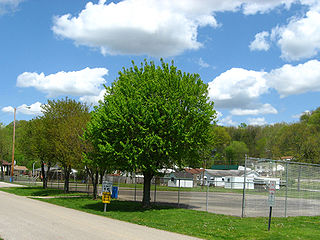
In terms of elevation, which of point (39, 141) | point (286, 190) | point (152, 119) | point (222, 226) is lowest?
point (222, 226)

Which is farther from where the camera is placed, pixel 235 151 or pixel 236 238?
pixel 235 151

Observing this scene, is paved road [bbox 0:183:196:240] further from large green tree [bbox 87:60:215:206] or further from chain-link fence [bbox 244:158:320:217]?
chain-link fence [bbox 244:158:320:217]

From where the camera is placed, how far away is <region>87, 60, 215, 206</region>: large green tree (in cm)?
2008

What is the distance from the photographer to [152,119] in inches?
782

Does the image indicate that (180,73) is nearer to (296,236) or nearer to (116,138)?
(116,138)

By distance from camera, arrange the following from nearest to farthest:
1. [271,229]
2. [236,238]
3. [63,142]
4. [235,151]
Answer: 1. [236,238]
2. [271,229]
3. [63,142]
4. [235,151]

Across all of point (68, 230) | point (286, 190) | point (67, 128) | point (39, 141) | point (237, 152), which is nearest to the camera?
point (68, 230)

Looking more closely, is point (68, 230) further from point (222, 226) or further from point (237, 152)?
point (237, 152)

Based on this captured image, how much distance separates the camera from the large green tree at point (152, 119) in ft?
65.9

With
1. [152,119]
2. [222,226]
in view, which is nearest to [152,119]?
[152,119]

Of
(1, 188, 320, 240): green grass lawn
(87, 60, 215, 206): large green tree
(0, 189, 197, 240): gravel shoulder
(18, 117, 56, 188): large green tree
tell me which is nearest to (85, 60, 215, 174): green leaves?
(87, 60, 215, 206): large green tree

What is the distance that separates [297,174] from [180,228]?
882cm

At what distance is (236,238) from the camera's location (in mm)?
12484

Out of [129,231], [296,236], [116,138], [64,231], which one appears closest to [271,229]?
[296,236]
